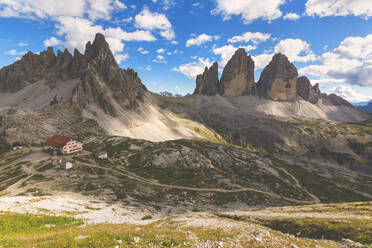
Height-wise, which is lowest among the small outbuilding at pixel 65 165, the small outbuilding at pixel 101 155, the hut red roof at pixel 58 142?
the small outbuilding at pixel 65 165

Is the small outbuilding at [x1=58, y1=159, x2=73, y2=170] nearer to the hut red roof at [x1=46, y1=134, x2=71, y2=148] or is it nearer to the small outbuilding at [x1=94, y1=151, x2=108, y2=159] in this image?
the small outbuilding at [x1=94, y1=151, x2=108, y2=159]

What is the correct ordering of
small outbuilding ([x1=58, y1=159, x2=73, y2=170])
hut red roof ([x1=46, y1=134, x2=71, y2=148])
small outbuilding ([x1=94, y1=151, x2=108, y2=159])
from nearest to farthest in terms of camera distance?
small outbuilding ([x1=58, y1=159, x2=73, y2=170])
small outbuilding ([x1=94, y1=151, x2=108, y2=159])
hut red roof ([x1=46, y1=134, x2=71, y2=148])

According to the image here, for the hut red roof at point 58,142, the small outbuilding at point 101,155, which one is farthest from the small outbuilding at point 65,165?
the hut red roof at point 58,142

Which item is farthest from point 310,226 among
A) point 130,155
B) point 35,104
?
point 35,104

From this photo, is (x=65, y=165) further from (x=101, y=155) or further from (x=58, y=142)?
(x=58, y=142)

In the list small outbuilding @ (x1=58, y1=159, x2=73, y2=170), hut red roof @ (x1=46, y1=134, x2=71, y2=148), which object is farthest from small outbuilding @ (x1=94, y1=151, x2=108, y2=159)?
hut red roof @ (x1=46, y1=134, x2=71, y2=148)

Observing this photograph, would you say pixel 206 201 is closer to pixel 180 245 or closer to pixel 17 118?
pixel 180 245

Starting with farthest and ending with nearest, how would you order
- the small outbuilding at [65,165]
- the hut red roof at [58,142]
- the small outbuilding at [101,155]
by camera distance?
the hut red roof at [58,142] → the small outbuilding at [101,155] → the small outbuilding at [65,165]

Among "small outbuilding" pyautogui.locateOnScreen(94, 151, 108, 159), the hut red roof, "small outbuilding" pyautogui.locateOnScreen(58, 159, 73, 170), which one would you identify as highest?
the hut red roof

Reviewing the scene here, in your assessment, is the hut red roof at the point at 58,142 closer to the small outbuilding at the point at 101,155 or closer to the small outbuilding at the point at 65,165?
the small outbuilding at the point at 101,155

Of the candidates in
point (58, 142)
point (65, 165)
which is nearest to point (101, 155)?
point (65, 165)

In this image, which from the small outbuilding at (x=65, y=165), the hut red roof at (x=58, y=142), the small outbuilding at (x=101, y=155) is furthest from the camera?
the hut red roof at (x=58, y=142)

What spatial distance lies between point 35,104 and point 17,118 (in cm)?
5245

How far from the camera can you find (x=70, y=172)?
77.8 m
